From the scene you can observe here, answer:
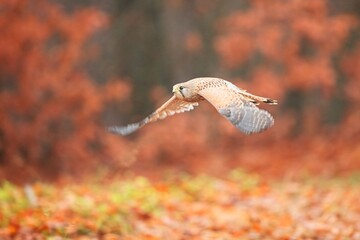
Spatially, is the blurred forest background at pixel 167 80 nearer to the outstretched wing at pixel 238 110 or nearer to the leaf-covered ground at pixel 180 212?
the leaf-covered ground at pixel 180 212

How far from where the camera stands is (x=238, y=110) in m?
6.51

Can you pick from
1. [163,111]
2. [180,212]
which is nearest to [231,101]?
[163,111]

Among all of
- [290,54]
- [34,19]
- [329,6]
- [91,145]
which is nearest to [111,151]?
[91,145]

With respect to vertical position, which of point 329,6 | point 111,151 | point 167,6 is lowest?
point 111,151

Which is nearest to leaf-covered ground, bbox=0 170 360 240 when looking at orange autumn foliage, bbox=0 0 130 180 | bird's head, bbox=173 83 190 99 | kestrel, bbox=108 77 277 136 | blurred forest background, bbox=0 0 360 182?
kestrel, bbox=108 77 277 136

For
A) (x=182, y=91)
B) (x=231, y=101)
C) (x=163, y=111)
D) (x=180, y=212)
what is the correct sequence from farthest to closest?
1. (x=180, y=212)
2. (x=163, y=111)
3. (x=182, y=91)
4. (x=231, y=101)

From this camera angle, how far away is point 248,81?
66.1 feet

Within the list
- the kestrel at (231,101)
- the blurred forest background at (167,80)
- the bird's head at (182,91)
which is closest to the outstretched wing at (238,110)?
the kestrel at (231,101)

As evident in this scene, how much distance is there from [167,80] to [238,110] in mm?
15414

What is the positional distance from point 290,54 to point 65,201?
10.9m

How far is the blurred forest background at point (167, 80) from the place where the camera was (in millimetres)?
15328

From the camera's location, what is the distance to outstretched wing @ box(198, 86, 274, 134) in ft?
20.5

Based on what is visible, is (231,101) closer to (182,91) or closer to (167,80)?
(182,91)

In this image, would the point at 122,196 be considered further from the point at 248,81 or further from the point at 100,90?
the point at 248,81
